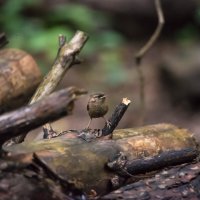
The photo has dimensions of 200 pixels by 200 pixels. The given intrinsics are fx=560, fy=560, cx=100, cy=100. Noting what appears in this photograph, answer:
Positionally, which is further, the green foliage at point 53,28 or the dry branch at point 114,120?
the green foliage at point 53,28

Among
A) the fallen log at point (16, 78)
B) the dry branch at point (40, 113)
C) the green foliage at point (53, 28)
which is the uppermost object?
the green foliage at point (53, 28)

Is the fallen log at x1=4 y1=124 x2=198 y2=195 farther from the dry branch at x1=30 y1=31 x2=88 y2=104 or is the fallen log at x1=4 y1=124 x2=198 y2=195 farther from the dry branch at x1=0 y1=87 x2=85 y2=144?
the dry branch at x1=30 y1=31 x2=88 y2=104

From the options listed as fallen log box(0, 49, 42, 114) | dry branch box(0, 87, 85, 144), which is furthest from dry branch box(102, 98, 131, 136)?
fallen log box(0, 49, 42, 114)

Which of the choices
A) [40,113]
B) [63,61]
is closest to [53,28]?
[63,61]

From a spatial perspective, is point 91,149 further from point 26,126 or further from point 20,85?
point 20,85

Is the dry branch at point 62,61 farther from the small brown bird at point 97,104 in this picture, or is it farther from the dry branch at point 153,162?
the dry branch at point 153,162

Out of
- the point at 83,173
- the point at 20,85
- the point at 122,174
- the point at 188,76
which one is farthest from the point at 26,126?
the point at 188,76

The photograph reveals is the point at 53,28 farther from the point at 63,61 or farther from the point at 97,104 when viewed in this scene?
the point at 97,104

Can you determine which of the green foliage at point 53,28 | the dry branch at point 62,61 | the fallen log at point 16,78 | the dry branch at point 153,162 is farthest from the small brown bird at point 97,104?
the green foliage at point 53,28
